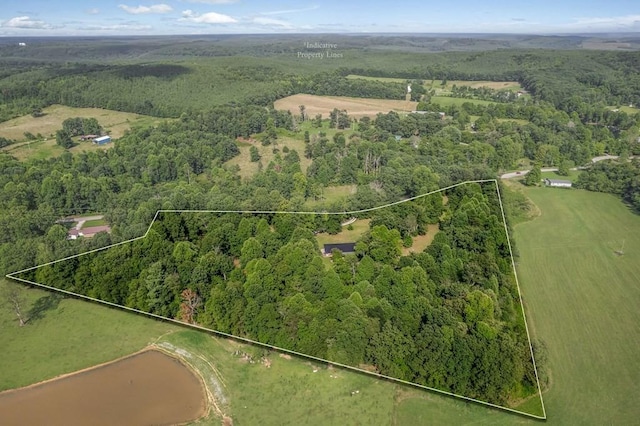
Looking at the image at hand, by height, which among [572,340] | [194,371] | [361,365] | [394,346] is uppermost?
[394,346]

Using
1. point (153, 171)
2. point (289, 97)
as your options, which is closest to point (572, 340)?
point (153, 171)

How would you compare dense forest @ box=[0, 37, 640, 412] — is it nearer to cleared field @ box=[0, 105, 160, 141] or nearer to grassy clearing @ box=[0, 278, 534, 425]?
grassy clearing @ box=[0, 278, 534, 425]

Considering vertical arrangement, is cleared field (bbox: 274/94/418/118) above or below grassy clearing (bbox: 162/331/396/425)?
above

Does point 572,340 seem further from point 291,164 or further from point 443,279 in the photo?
point 291,164

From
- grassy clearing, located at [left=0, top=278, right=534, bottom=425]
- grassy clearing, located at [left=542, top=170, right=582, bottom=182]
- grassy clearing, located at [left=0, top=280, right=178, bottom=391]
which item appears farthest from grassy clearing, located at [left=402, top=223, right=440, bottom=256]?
grassy clearing, located at [left=542, top=170, right=582, bottom=182]

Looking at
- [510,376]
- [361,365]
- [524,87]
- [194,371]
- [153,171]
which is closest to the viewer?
[510,376]

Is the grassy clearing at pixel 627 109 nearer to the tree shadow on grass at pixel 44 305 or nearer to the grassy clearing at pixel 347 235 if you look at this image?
the grassy clearing at pixel 347 235

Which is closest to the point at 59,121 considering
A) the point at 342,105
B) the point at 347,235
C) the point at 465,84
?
the point at 342,105
